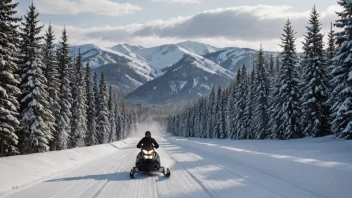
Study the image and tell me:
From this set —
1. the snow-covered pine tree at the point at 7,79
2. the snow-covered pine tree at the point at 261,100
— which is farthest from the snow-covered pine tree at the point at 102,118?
the snow-covered pine tree at the point at 7,79

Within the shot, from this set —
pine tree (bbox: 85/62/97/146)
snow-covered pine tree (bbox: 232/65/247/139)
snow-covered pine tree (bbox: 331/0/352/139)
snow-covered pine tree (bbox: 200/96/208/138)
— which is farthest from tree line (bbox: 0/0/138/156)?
snow-covered pine tree (bbox: 200/96/208/138)

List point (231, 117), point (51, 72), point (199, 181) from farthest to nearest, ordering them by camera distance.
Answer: point (231, 117)
point (51, 72)
point (199, 181)

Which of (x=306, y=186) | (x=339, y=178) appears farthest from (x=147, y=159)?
(x=339, y=178)

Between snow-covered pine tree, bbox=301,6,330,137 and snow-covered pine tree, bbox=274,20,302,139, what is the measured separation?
278 cm

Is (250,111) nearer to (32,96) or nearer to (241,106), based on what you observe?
(241,106)

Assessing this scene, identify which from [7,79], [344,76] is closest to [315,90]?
[344,76]

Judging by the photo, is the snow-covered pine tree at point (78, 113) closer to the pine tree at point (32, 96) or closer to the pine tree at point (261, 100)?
the pine tree at point (32, 96)

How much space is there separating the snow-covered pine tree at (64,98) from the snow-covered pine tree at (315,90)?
28.6m

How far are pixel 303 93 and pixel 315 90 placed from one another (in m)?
4.81

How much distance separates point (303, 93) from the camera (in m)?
43.2

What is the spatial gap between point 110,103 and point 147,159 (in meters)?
68.4

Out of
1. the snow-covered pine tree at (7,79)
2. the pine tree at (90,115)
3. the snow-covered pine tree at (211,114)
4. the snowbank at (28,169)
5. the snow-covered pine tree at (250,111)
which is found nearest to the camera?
the snowbank at (28,169)

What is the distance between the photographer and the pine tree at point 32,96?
101 feet

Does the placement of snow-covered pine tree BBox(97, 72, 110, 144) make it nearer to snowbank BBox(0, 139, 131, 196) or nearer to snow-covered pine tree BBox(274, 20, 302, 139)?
snow-covered pine tree BBox(274, 20, 302, 139)
